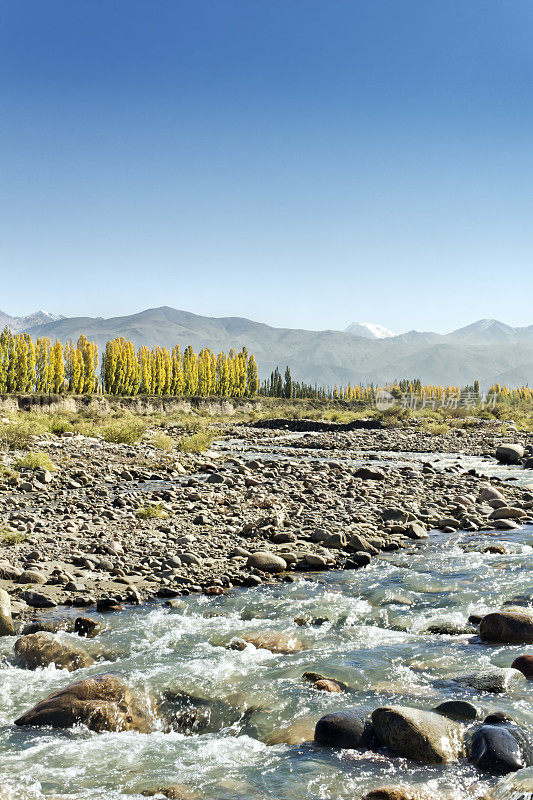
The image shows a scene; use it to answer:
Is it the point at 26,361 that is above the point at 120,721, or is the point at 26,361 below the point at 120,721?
above

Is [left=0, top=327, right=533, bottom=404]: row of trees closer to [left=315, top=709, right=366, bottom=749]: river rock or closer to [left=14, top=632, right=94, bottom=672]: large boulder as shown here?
[left=14, top=632, right=94, bottom=672]: large boulder

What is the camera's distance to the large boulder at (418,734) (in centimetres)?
462

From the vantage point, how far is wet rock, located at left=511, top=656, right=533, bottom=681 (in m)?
6.07

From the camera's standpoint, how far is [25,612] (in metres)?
7.98

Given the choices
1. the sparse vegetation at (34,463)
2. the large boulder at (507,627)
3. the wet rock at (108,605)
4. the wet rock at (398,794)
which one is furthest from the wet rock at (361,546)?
the sparse vegetation at (34,463)

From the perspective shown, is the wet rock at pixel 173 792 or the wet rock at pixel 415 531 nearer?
the wet rock at pixel 173 792

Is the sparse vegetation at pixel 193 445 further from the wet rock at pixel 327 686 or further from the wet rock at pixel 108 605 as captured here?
the wet rock at pixel 327 686

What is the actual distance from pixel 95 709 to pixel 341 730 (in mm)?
2182

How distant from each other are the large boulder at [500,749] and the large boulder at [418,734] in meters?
0.15

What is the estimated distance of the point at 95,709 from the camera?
532 centimetres

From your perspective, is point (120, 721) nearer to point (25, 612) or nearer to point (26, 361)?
point (25, 612)

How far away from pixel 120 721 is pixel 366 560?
6.07 m

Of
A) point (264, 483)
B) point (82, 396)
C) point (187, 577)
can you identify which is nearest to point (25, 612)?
point (187, 577)

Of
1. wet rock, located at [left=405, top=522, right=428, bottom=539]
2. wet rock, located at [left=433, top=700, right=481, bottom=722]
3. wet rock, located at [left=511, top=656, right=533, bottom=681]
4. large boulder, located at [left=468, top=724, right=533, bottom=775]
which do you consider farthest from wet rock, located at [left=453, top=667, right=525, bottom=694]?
wet rock, located at [left=405, top=522, right=428, bottom=539]
